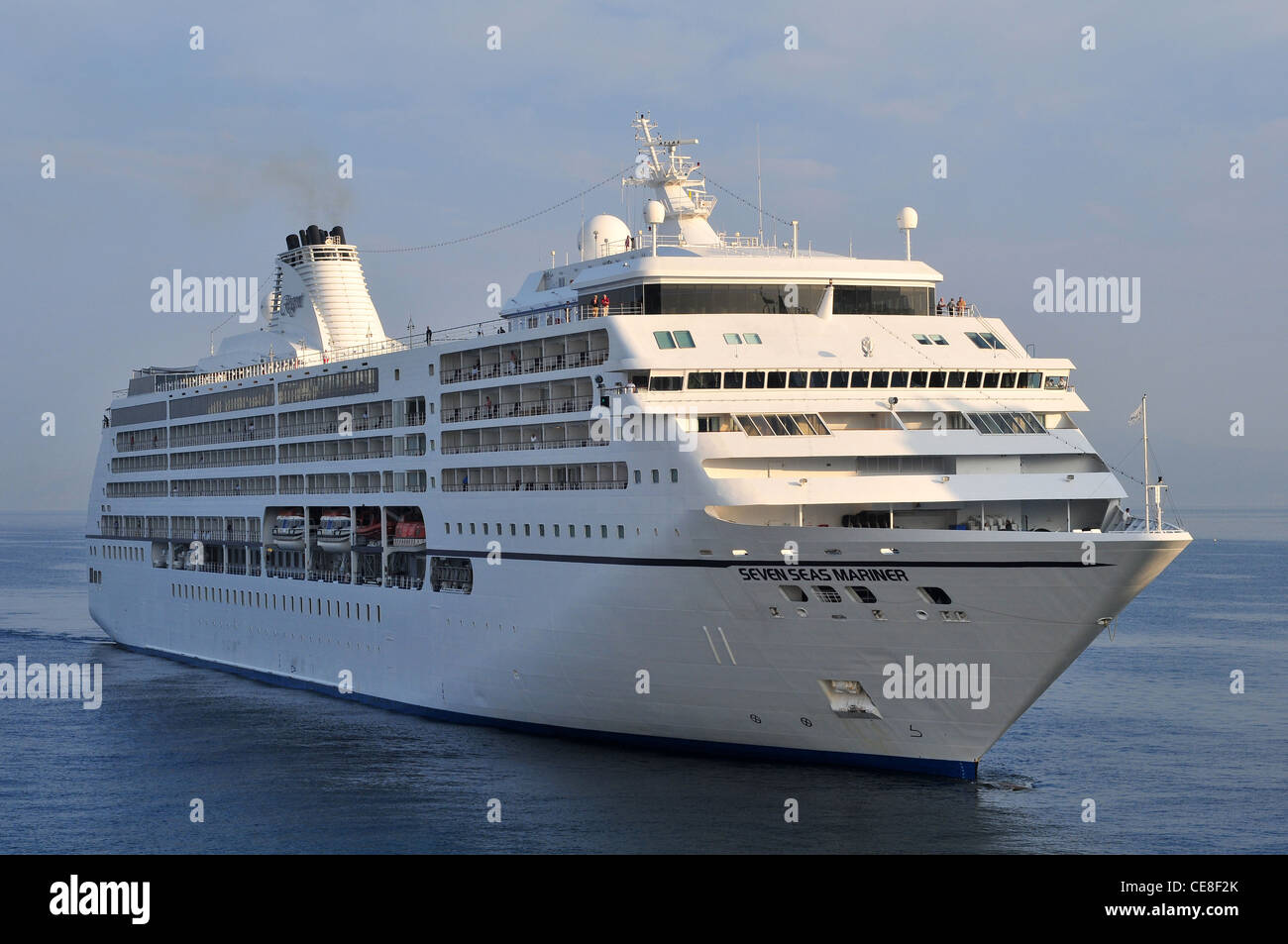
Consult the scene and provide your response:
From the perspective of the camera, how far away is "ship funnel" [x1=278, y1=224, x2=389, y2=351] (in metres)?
52.6

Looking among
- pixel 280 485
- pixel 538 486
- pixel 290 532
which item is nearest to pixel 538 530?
pixel 538 486

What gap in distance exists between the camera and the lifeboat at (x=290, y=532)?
152 feet

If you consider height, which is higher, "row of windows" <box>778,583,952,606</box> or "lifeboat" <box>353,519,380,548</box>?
"lifeboat" <box>353,519,380,548</box>

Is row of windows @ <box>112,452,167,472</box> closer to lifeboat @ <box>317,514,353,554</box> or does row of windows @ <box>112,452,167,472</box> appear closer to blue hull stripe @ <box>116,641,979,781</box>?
lifeboat @ <box>317,514,353,554</box>

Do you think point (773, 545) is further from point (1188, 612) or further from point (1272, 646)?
point (1188, 612)

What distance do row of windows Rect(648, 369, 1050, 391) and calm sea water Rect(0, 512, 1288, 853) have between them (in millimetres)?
8337

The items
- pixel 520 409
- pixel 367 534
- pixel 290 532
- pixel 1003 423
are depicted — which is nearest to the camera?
pixel 1003 423

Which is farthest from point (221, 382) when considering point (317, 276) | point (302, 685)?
point (302, 685)

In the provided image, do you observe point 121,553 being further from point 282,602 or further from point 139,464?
point 282,602

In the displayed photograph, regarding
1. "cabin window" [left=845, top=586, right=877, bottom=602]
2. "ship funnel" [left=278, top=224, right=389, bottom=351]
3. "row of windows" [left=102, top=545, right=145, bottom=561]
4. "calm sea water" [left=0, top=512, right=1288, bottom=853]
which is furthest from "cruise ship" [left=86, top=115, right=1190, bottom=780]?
"row of windows" [left=102, top=545, right=145, bottom=561]

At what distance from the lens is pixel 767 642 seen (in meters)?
30.0

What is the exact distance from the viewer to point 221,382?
52.4 meters

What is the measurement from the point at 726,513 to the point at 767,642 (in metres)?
2.83

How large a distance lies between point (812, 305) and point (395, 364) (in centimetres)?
1306
